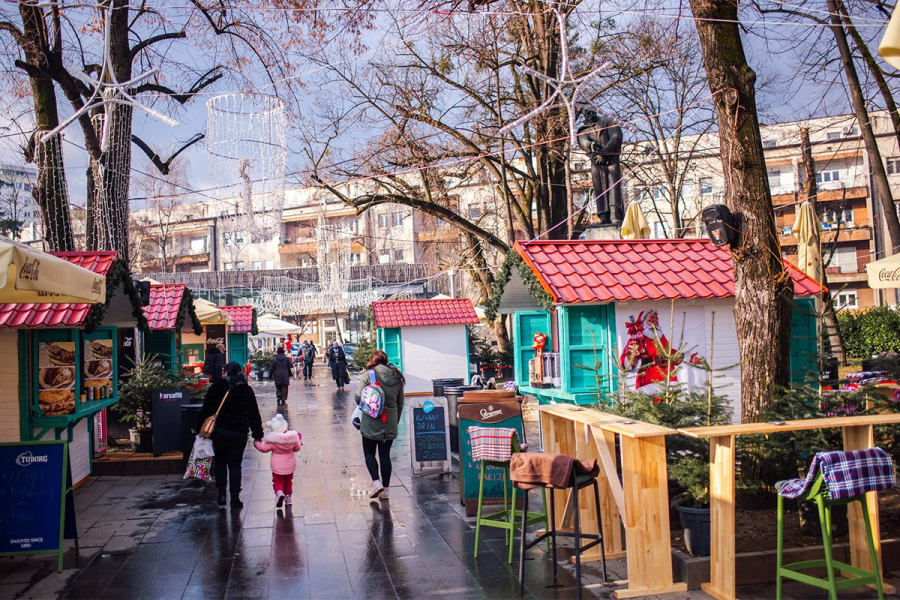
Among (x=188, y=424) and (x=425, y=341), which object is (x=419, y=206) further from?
(x=188, y=424)

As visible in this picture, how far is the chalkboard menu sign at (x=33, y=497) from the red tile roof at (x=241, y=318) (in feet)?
77.5

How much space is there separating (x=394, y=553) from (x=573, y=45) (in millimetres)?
17306

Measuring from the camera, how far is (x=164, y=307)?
1606 centimetres

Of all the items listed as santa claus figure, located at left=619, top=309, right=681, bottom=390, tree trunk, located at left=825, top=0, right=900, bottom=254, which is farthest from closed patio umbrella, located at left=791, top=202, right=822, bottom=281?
santa claus figure, located at left=619, top=309, right=681, bottom=390

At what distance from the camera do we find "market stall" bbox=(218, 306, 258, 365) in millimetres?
30156

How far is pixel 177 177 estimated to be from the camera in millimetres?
43312

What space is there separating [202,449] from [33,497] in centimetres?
269

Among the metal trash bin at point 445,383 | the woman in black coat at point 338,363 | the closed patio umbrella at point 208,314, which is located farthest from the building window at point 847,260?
the metal trash bin at point 445,383

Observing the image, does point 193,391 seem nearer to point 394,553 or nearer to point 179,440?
point 179,440

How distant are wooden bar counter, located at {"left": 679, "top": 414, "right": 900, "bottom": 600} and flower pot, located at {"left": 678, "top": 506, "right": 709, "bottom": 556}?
11.6 inches

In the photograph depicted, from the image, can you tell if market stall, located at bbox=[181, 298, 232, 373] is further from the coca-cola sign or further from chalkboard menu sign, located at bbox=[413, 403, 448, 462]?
the coca-cola sign

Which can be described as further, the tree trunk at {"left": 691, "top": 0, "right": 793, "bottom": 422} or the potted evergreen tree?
the potted evergreen tree

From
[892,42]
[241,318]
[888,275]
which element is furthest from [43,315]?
[241,318]

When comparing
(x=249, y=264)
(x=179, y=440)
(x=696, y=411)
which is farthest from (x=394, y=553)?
(x=249, y=264)
